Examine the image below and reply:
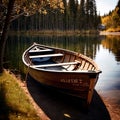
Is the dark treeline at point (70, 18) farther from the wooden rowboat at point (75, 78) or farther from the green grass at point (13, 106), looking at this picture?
the green grass at point (13, 106)

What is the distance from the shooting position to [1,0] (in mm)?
19047

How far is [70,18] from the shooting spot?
413 feet

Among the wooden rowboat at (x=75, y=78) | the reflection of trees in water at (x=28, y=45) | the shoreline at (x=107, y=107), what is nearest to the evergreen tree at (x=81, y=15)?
the reflection of trees in water at (x=28, y=45)

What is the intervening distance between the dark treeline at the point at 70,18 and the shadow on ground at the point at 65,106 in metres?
104

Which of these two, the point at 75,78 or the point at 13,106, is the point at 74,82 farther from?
the point at 13,106

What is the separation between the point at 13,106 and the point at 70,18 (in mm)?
115860

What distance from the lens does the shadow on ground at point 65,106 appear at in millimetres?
13508

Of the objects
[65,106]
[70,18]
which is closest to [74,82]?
[65,106]

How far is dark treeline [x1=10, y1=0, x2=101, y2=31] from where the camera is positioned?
4801 inches

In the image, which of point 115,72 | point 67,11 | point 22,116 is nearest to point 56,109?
point 22,116

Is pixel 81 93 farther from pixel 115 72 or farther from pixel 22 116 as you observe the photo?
pixel 115 72

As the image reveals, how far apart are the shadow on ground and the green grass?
1305 millimetres

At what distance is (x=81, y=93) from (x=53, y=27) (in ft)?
376

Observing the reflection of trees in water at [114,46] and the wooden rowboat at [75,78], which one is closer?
the wooden rowboat at [75,78]
